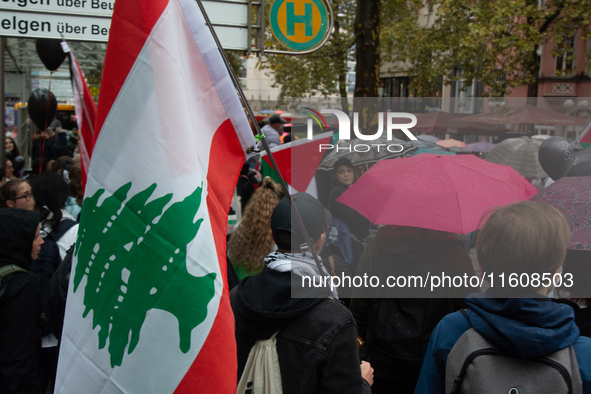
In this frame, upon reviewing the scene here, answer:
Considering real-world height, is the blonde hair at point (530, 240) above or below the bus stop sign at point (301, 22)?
below

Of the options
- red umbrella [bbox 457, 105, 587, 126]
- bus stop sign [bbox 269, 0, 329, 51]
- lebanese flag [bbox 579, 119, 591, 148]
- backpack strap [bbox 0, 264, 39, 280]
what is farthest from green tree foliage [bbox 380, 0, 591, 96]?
backpack strap [bbox 0, 264, 39, 280]

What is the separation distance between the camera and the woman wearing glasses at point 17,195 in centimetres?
441

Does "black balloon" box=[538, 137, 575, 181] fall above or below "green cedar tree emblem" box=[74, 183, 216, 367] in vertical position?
above

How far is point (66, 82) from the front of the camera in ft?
106

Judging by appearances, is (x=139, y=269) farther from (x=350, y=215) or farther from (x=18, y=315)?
(x=18, y=315)

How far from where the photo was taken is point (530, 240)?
66.7 inches

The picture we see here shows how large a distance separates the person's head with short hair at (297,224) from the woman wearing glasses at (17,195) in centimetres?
299

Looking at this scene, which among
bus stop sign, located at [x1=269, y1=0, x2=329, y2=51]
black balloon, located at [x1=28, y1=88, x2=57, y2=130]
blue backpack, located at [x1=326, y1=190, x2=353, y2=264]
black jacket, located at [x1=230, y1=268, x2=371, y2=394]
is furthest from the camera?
black balloon, located at [x1=28, y1=88, x2=57, y2=130]

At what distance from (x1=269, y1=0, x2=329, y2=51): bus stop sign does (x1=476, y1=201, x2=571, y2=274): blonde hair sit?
2.36m

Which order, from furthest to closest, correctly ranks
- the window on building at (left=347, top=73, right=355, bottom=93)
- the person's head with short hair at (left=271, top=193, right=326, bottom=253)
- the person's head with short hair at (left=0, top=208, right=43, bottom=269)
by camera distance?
the window on building at (left=347, top=73, right=355, bottom=93), the person's head with short hair at (left=0, top=208, right=43, bottom=269), the person's head with short hair at (left=271, top=193, right=326, bottom=253)

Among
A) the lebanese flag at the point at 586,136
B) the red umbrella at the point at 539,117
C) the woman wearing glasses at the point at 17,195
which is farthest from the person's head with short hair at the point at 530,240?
the woman wearing glasses at the point at 17,195

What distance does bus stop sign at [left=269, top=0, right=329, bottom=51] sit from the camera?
3.73 meters

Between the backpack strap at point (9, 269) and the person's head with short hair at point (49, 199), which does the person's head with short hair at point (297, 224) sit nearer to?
the backpack strap at point (9, 269)

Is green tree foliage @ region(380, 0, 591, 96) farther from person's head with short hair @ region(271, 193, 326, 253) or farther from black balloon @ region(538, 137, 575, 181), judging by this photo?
person's head with short hair @ region(271, 193, 326, 253)
